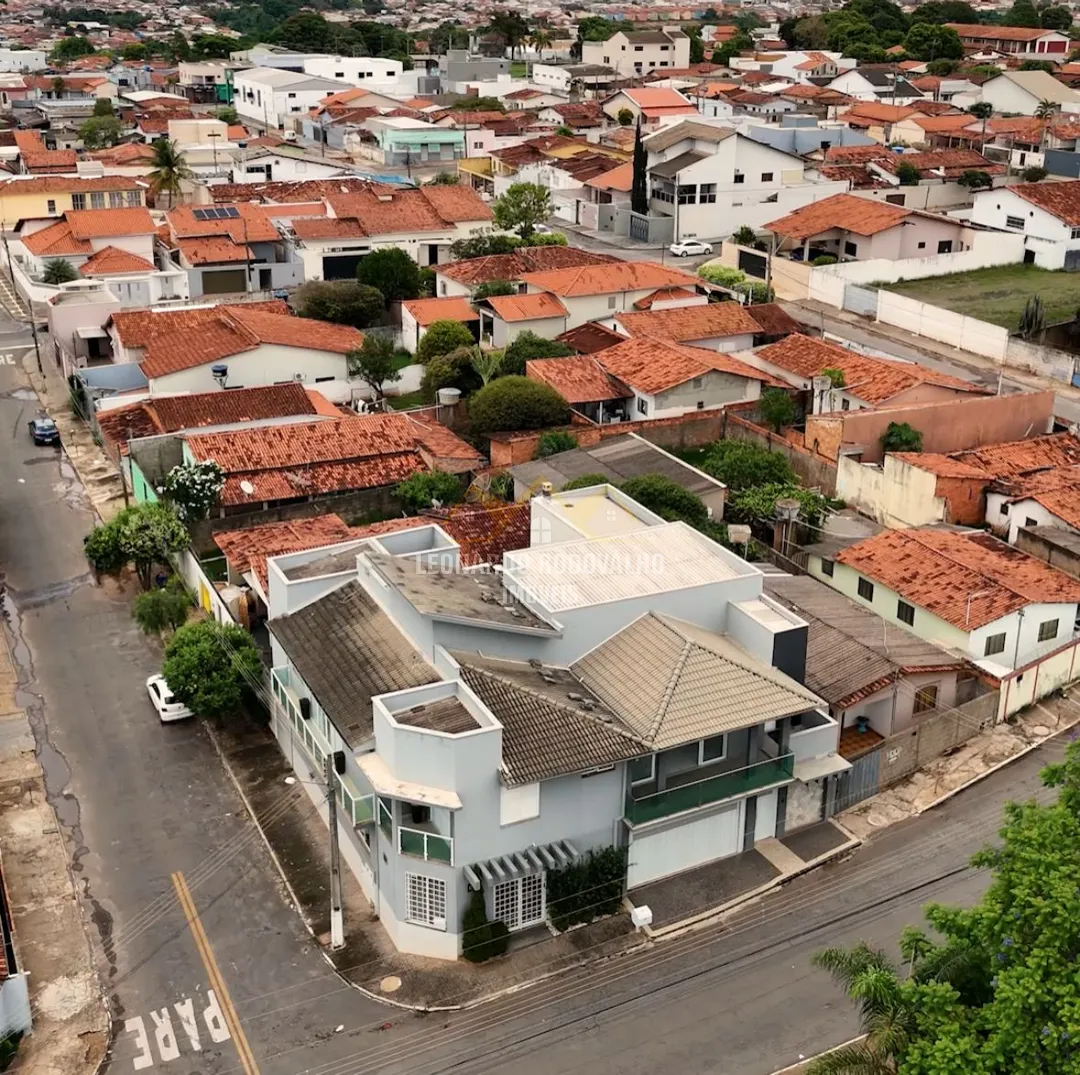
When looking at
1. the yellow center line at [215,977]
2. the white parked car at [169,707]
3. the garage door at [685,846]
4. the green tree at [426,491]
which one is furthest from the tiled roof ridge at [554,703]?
the green tree at [426,491]

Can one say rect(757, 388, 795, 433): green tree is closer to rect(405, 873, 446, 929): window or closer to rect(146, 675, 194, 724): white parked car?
rect(146, 675, 194, 724): white parked car

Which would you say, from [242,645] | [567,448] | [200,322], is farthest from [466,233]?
[242,645]

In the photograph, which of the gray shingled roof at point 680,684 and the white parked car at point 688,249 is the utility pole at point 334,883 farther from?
the white parked car at point 688,249

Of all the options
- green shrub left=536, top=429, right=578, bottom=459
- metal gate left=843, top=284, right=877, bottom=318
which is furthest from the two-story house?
metal gate left=843, top=284, right=877, bottom=318

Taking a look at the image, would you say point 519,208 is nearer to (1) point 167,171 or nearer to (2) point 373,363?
(1) point 167,171

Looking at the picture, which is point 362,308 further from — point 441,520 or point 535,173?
point 535,173

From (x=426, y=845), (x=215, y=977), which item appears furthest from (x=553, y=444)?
(x=215, y=977)
